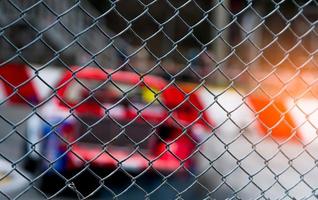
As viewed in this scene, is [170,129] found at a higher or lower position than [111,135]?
lower

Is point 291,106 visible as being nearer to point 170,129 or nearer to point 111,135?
point 170,129

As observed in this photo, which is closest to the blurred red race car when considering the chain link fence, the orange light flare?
the chain link fence

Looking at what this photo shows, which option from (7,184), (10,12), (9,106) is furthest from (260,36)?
(7,184)

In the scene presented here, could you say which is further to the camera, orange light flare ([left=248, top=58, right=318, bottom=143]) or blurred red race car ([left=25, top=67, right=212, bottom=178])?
blurred red race car ([left=25, top=67, right=212, bottom=178])

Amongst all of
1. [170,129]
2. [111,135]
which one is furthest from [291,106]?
[111,135]

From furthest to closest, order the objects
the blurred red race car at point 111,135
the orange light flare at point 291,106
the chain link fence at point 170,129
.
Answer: the blurred red race car at point 111,135
the orange light flare at point 291,106
the chain link fence at point 170,129

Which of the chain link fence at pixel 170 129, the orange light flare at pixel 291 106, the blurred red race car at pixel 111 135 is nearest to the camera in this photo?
the chain link fence at pixel 170 129

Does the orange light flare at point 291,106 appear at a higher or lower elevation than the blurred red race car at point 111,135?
lower

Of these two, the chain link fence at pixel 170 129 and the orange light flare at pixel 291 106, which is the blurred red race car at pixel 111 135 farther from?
the orange light flare at pixel 291 106

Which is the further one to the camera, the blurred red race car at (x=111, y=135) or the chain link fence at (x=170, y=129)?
the blurred red race car at (x=111, y=135)

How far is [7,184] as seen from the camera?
4781 millimetres

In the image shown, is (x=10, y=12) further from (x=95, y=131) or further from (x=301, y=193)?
(x=301, y=193)

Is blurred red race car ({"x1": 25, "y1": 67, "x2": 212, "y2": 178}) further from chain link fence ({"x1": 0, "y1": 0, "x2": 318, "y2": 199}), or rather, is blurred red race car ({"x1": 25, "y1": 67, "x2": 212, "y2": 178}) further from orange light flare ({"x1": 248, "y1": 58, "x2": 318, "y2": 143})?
orange light flare ({"x1": 248, "y1": 58, "x2": 318, "y2": 143})

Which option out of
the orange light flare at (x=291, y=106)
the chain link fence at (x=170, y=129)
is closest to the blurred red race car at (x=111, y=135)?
the chain link fence at (x=170, y=129)
